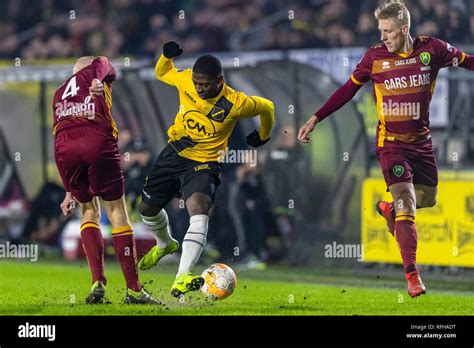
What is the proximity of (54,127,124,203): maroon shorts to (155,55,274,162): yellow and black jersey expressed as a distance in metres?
0.79

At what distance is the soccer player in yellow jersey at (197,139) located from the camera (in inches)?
451

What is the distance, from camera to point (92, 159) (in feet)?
36.9

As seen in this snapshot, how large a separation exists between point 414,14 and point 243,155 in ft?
10.0

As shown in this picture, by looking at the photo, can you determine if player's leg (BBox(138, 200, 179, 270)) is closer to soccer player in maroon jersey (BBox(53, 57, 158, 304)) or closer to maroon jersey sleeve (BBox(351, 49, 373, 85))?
soccer player in maroon jersey (BBox(53, 57, 158, 304))

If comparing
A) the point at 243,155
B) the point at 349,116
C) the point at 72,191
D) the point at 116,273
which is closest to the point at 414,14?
the point at 349,116

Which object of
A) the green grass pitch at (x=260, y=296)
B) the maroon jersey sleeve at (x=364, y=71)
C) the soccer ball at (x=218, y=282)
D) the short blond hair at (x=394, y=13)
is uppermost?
the short blond hair at (x=394, y=13)

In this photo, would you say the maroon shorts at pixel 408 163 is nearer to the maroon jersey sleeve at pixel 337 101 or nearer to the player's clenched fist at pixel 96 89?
the maroon jersey sleeve at pixel 337 101

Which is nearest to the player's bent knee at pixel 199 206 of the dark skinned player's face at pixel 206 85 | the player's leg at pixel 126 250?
the player's leg at pixel 126 250

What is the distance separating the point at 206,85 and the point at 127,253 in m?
1.71

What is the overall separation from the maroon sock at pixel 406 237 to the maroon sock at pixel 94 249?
2772mm

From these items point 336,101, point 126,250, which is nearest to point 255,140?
point 336,101

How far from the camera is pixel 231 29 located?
19.9 m
